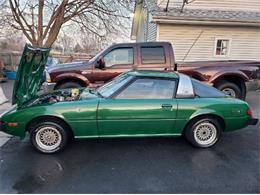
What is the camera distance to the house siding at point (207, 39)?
10719mm

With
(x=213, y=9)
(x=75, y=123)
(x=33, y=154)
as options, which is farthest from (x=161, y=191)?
(x=213, y=9)

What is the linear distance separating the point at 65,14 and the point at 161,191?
54.9 feet

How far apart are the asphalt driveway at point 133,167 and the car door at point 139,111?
0.39 metres

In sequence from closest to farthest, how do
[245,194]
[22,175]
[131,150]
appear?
[245,194] → [22,175] → [131,150]

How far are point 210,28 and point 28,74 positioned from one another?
8865 millimetres

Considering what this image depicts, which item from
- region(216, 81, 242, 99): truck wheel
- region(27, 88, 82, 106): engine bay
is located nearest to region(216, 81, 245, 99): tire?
region(216, 81, 242, 99): truck wheel

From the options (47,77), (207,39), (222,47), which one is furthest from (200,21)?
(47,77)

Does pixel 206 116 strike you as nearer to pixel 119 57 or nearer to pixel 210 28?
pixel 119 57

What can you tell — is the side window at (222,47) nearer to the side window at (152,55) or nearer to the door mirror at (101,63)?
the side window at (152,55)

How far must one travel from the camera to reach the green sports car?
3900 mm

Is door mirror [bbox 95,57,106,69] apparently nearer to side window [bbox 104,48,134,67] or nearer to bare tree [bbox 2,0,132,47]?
side window [bbox 104,48,134,67]

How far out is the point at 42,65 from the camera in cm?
535

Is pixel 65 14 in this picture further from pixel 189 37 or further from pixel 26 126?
pixel 26 126

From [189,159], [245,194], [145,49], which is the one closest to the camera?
[245,194]
